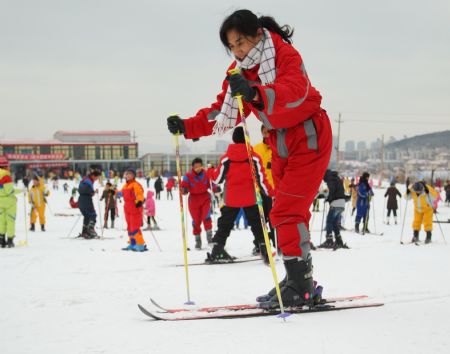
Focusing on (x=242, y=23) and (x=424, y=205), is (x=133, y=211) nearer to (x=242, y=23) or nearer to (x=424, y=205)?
(x=242, y=23)

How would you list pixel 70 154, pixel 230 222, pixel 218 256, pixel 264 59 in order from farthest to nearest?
1. pixel 70 154
2. pixel 230 222
3. pixel 218 256
4. pixel 264 59

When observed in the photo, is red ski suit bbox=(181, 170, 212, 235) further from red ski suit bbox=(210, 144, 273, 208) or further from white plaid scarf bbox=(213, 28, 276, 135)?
white plaid scarf bbox=(213, 28, 276, 135)

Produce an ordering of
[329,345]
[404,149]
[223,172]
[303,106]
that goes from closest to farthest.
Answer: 1. [329,345]
2. [303,106]
3. [223,172]
4. [404,149]

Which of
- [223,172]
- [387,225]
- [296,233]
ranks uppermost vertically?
[223,172]

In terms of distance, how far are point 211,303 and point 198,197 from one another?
17.6ft

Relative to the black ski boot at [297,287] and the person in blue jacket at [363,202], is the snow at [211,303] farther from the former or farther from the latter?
the person in blue jacket at [363,202]

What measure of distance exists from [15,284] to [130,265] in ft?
4.94

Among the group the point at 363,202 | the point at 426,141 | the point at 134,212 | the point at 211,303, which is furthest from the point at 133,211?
the point at 426,141

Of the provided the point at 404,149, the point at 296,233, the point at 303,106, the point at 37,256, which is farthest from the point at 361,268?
the point at 404,149

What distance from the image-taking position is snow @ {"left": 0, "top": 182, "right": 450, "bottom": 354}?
1.93 m

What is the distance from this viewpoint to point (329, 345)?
6.13 feet

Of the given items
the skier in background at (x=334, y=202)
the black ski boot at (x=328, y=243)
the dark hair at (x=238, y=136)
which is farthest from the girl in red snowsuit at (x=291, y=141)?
the skier in background at (x=334, y=202)

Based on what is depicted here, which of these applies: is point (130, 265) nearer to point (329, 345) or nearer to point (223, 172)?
point (223, 172)

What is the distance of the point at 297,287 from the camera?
2615 mm
